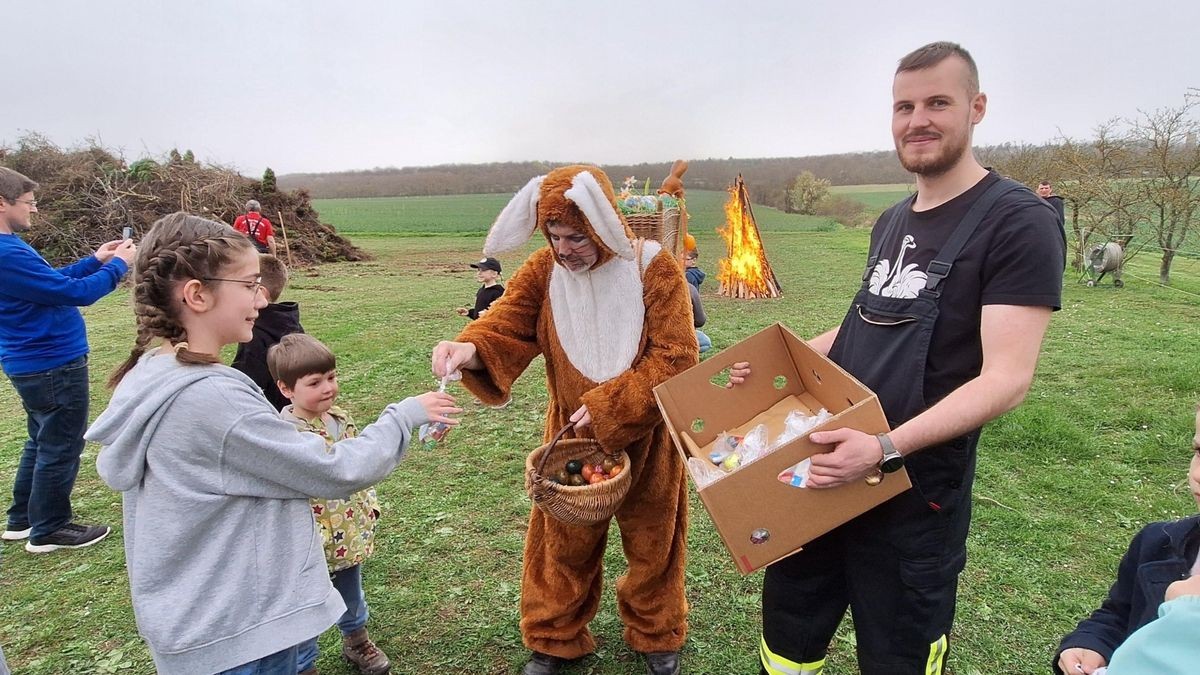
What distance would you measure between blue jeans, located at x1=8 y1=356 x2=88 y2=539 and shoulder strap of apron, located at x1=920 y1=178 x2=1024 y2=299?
464cm

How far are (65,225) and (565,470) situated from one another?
21443mm

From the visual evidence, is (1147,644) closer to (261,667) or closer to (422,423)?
(422,423)

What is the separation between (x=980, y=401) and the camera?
1.59 m

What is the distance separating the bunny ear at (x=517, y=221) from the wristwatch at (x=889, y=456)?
147 centimetres

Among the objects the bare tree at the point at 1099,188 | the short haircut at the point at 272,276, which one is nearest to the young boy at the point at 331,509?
the short haircut at the point at 272,276

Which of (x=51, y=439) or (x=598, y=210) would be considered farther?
(x=51, y=439)

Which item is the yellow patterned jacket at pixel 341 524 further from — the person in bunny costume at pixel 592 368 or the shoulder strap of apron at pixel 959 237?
the shoulder strap of apron at pixel 959 237

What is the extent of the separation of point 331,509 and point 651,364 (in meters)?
1.47

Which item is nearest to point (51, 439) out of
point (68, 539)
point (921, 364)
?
point (68, 539)

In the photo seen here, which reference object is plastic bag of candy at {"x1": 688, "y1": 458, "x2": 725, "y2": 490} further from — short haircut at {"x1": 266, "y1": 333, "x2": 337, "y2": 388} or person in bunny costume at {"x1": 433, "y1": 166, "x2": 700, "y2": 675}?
short haircut at {"x1": 266, "y1": 333, "x2": 337, "y2": 388}

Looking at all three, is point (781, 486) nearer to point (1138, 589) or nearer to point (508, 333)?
point (1138, 589)

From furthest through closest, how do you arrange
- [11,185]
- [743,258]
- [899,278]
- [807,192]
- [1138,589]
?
[807,192]
[743,258]
[11,185]
[899,278]
[1138,589]

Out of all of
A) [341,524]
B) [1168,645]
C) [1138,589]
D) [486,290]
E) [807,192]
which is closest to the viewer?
[1168,645]

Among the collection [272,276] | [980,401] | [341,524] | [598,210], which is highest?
[598,210]
